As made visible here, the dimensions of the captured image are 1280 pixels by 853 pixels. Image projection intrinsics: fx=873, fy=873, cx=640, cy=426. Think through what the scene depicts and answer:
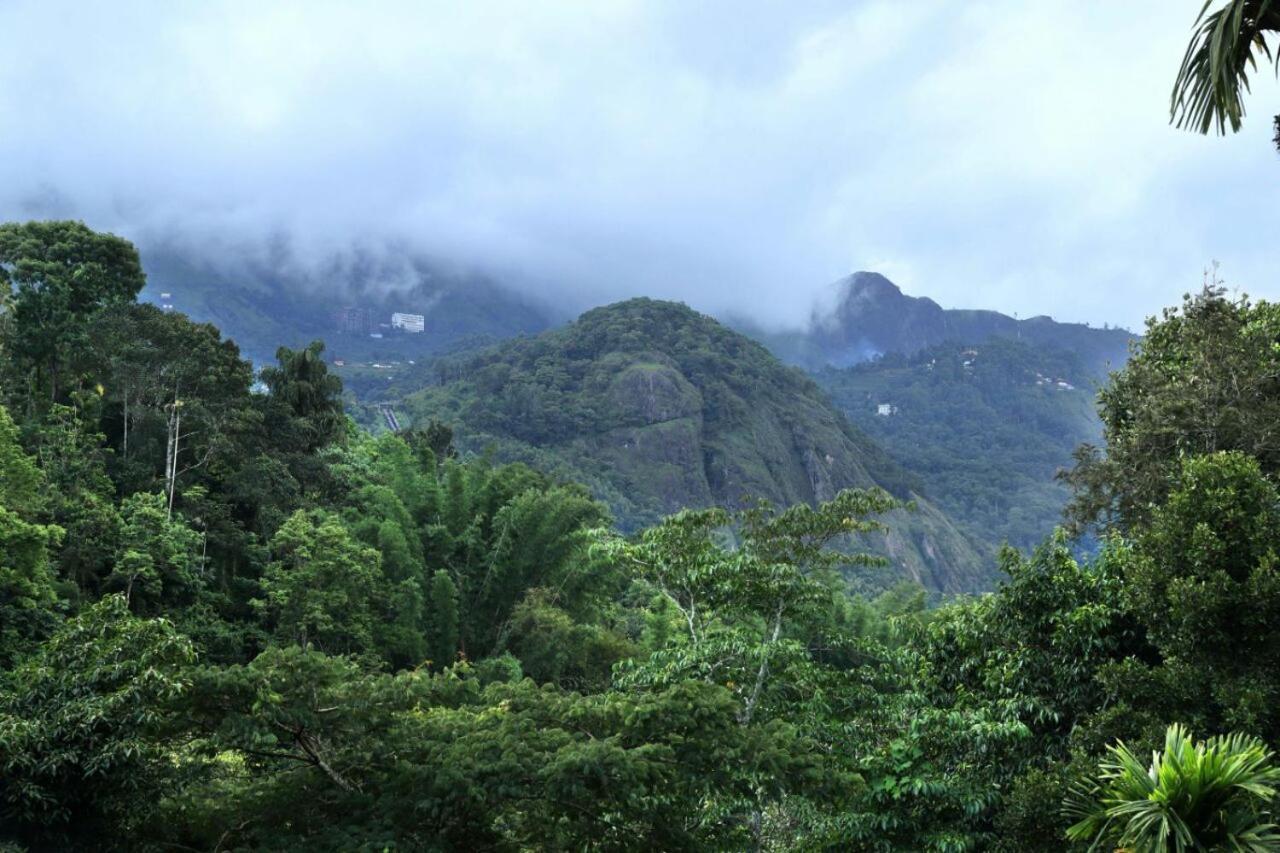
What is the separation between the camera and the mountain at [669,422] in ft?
238

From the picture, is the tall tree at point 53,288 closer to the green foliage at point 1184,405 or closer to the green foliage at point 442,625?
the green foliage at point 442,625

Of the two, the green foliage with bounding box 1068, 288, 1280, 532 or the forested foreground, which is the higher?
the green foliage with bounding box 1068, 288, 1280, 532

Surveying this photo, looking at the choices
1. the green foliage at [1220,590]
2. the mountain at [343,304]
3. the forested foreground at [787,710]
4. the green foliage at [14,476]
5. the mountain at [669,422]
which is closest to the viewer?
the green foliage at [1220,590]

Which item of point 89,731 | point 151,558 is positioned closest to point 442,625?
point 151,558

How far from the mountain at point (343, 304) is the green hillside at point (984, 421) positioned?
2543 inches

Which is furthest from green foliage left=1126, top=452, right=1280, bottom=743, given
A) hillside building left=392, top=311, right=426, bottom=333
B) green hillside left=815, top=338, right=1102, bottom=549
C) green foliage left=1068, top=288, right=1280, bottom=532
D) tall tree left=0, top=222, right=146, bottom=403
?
hillside building left=392, top=311, right=426, bottom=333

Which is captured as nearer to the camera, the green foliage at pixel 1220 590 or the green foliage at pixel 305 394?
the green foliage at pixel 1220 590

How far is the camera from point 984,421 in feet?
465

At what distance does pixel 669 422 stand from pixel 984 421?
269 ft

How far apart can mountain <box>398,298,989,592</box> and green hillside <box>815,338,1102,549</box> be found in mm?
19775

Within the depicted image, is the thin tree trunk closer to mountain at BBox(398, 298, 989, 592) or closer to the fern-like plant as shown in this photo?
the fern-like plant

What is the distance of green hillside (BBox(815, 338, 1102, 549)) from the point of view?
353ft

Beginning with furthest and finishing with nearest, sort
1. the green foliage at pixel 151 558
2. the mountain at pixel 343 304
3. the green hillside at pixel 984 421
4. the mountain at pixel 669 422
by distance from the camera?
the mountain at pixel 343 304 < the green hillside at pixel 984 421 < the mountain at pixel 669 422 < the green foliage at pixel 151 558

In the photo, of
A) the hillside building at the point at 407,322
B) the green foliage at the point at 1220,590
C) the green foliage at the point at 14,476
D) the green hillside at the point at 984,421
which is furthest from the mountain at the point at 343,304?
the green foliage at the point at 1220,590
